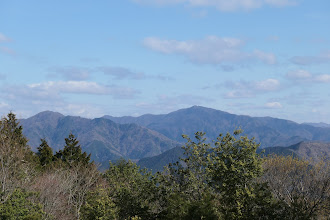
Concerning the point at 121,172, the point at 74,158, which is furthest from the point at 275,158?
the point at 74,158

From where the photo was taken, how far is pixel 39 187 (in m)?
45.2

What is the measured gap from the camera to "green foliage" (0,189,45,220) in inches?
1242

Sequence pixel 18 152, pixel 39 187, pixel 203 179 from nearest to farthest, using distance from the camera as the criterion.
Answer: pixel 203 179, pixel 39 187, pixel 18 152

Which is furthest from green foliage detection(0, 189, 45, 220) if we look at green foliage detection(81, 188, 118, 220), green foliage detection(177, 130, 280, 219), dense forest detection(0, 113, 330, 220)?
green foliage detection(177, 130, 280, 219)

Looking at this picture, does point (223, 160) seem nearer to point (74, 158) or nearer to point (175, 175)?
point (175, 175)

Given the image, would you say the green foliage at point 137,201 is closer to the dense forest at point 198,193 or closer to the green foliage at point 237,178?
the dense forest at point 198,193

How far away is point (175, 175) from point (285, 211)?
12.3 meters

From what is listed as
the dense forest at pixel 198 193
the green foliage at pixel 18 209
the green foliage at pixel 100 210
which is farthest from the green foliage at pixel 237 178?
the green foliage at pixel 18 209

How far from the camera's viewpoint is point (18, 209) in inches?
1273

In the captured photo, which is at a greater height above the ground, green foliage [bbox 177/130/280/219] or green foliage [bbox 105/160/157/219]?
green foliage [bbox 177/130/280/219]

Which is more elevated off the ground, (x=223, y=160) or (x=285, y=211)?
(x=223, y=160)

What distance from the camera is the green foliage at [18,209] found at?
3155cm

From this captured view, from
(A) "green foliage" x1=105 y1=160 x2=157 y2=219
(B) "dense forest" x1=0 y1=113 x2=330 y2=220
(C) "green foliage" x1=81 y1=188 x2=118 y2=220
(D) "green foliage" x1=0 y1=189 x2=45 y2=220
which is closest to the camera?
(B) "dense forest" x1=0 y1=113 x2=330 y2=220

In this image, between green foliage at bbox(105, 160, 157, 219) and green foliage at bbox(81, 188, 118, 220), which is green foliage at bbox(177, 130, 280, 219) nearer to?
green foliage at bbox(105, 160, 157, 219)
